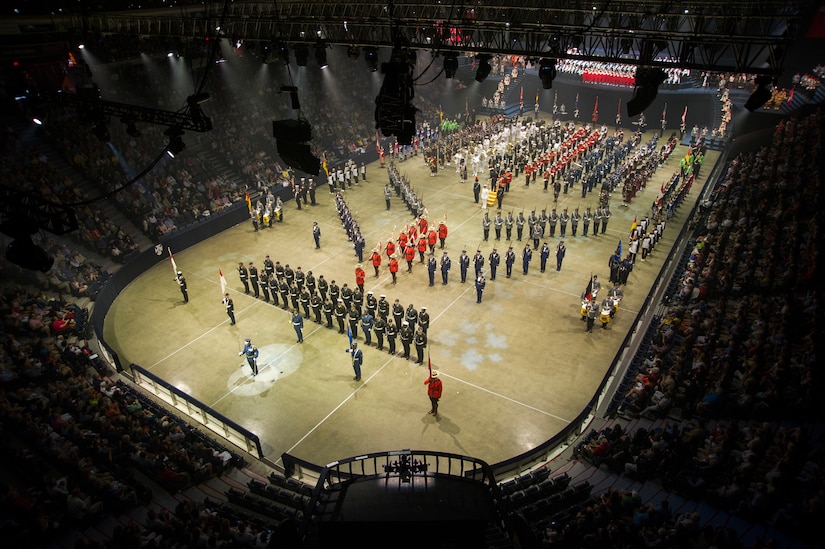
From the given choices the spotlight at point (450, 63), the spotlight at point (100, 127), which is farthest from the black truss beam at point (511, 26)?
the spotlight at point (100, 127)

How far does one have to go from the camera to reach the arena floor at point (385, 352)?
12.1 metres

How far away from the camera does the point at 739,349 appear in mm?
11719

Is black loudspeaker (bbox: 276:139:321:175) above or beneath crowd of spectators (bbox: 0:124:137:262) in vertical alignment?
above

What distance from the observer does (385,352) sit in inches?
575

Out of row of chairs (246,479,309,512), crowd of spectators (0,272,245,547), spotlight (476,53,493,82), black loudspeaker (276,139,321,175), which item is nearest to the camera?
crowd of spectators (0,272,245,547)

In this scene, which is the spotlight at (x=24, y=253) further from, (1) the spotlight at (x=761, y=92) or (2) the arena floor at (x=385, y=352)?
(1) the spotlight at (x=761, y=92)

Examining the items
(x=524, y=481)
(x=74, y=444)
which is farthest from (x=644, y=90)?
(x=74, y=444)

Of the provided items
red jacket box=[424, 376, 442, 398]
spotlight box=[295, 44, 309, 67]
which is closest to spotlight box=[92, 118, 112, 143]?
spotlight box=[295, 44, 309, 67]

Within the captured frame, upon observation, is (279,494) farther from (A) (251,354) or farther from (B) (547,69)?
(B) (547,69)

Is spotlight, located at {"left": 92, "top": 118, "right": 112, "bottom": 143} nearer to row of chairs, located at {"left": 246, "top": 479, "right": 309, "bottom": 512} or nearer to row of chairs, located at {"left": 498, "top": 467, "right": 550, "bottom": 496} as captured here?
row of chairs, located at {"left": 246, "top": 479, "right": 309, "bottom": 512}

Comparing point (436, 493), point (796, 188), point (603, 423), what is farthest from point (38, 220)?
point (796, 188)

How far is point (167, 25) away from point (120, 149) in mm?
7038

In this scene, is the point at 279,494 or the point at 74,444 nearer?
the point at 279,494

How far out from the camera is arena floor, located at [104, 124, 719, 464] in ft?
39.7
